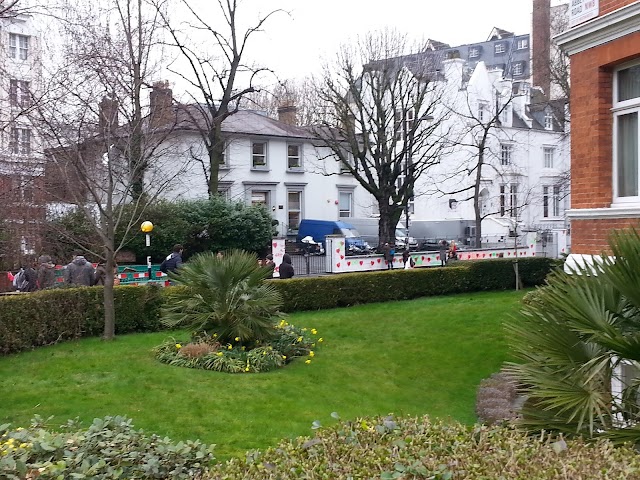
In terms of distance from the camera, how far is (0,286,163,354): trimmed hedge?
12.8 m

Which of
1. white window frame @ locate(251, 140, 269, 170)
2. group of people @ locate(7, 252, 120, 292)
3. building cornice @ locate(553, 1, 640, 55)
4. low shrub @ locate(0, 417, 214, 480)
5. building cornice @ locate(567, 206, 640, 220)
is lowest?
low shrub @ locate(0, 417, 214, 480)

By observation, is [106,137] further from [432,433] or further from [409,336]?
[432,433]

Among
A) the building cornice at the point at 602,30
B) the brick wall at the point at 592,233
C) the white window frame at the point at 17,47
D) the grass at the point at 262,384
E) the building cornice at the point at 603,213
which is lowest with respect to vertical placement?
the grass at the point at 262,384

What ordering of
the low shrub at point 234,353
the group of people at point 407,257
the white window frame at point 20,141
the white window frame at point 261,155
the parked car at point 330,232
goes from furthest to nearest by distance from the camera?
the white window frame at point 261,155 < the parked car at point 330,232 < the group of people at point 407,257 < the white window frame at point 20,141 < the low shrub at point 234,353

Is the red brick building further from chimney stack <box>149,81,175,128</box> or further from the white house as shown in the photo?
the white house

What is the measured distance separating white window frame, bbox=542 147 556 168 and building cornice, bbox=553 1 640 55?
44797mm

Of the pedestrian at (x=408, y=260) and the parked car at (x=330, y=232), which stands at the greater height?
the parked car at (x=330, y=232)

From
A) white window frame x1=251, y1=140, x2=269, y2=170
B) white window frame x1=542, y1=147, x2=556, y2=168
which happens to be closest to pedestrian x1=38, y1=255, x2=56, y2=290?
white window frame x1=251, y1=140, x2=269, y2=170

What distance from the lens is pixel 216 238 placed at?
32.8 metres

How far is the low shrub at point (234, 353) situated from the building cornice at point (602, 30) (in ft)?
21.9

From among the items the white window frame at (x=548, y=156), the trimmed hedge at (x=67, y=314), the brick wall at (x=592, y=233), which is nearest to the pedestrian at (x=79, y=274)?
the trimmed hedge at (x=67, y=314)

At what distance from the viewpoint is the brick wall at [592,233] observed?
8773mm

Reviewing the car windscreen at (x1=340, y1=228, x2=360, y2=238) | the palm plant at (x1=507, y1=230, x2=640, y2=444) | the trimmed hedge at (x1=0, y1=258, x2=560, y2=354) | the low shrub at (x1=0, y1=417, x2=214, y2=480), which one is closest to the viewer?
the low shrub at (x1=0, y1=417, x2=214, y2=480)

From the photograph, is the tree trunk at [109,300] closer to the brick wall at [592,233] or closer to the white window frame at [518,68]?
the brick wall at [592,233]
